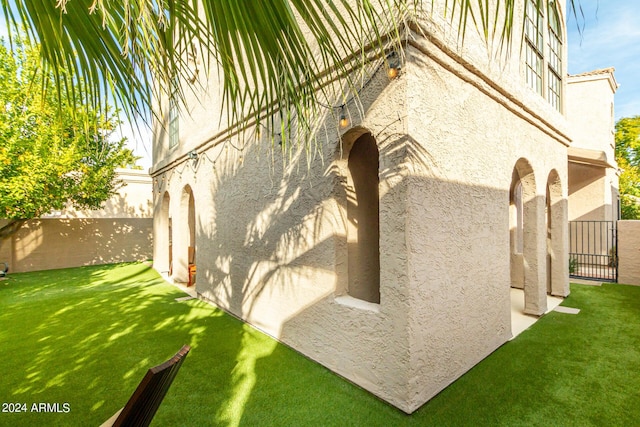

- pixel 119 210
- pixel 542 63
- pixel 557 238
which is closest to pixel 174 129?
pixel 119 210

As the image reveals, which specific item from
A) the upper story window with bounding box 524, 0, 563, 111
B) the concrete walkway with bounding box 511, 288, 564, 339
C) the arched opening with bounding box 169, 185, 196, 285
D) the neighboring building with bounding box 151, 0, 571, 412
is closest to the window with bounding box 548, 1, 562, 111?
the upper story window with bounding box 524, 0, 563, 111

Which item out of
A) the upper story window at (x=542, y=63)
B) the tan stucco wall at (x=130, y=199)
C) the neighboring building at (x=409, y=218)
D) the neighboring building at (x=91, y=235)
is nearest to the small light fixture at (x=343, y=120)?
the neighboring building at (x=409, y=218)

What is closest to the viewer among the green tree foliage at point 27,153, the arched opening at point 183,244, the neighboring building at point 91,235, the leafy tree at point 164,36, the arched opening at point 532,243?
the leafy tree at point 164,36

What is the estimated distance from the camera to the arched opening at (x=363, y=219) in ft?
17.6

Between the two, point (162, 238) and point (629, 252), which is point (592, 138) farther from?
point (162, 238)

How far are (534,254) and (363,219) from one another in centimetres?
389

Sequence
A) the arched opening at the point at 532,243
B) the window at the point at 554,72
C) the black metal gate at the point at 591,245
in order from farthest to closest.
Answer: the black metal gate at the point at 591,245
the window at the point at 554,72
the arched opening at the point at 532,243

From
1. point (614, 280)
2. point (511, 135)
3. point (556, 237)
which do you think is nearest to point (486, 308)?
point (511, 135)

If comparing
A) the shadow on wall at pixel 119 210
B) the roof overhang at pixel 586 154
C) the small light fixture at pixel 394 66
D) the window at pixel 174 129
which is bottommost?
the shadow on wall at pixel 119 210

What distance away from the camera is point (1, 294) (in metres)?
9.21

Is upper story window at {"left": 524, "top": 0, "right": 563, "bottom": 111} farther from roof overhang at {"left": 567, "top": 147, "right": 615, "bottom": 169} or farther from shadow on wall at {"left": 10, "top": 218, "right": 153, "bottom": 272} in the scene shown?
shadow on wall at {"left": 10, "top": 218, "right": 153, "bottom": 272}

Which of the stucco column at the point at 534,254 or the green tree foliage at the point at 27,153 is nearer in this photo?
the stucco column at the point at 534,254

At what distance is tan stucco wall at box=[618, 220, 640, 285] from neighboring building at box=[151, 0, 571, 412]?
10.7ft

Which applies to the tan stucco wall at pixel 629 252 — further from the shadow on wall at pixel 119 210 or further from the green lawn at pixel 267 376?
the shadow on wall at pixel 119 210
